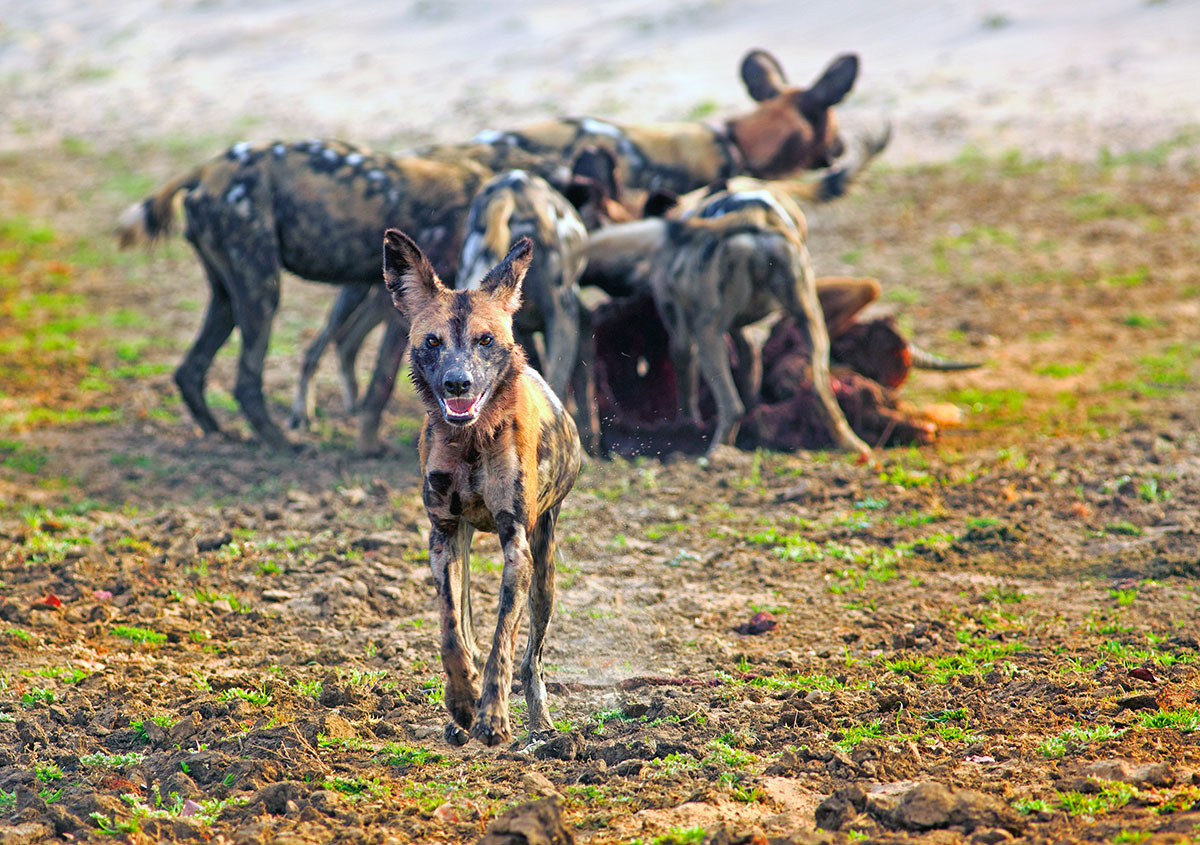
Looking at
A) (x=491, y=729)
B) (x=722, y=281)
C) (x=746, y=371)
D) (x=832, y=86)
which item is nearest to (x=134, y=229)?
Result: (x=722, y=281)

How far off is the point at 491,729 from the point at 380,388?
176 inches

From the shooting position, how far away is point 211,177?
823cm

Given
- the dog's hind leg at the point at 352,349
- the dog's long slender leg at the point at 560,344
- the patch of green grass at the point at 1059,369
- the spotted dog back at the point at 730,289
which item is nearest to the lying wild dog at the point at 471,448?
the dog's long slender leg at the point at 560,344

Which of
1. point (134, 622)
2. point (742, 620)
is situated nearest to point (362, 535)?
point (134, 622)

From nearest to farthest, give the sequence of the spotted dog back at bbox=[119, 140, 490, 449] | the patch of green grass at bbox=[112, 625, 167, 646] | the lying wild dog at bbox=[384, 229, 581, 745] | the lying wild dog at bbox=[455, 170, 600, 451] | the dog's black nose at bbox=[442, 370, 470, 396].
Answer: the dog's black nose at bbox=[442, 370, 470, 396]
the lying wild dog at bbox=[384, 229, 581, 745]
the patch of green grass at bbox=[112, 625, 167, 646]
the lying wild dog at bbox=[455, 170, 600, 451]
the spotted dog back at bbox=[119, 140, 490, 449]

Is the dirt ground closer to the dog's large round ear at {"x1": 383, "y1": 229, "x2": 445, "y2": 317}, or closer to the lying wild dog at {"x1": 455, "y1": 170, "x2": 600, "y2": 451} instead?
the lying wild dog at {"x1": 455, "y1": 170, "x2": 600, "y2": 451}

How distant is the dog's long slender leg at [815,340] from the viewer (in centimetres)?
799

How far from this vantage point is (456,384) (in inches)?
154

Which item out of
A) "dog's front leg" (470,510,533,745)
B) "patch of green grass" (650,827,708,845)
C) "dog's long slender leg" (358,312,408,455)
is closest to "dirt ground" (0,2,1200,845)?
"patch of green grass" (650,827,708,845)

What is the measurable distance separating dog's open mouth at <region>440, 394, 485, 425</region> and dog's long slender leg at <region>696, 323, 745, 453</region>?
168 inches

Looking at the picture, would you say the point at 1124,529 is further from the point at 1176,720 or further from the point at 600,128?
the point at 600,128

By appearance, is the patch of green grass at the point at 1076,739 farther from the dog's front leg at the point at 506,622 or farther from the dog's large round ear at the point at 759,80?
the dog's large round ear at the point at 759,80

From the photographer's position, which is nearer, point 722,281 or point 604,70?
point 722,281

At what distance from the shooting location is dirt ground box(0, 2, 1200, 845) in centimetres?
393
